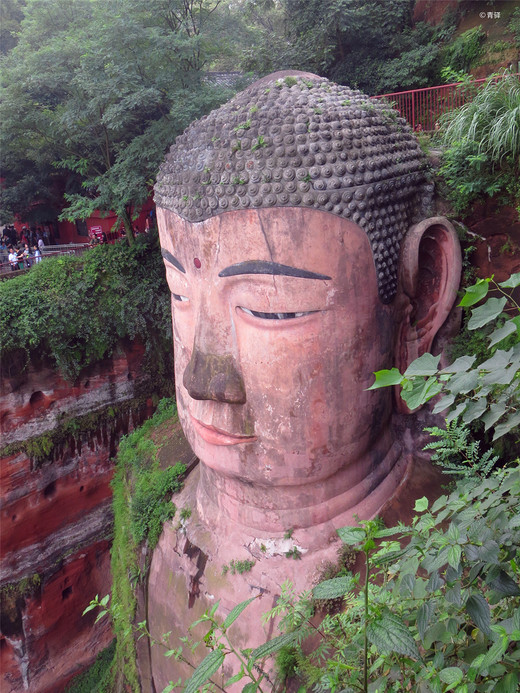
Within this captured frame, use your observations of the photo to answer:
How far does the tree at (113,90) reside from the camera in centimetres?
850

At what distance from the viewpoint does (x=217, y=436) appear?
134 inches

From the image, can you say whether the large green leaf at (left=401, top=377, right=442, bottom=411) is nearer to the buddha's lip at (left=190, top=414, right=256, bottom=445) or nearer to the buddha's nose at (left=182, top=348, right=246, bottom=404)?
the buddha's nose at (left=182, top=348, right=246, bottom=404)

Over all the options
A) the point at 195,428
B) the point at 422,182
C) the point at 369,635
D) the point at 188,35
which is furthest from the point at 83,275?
the point at 369,635

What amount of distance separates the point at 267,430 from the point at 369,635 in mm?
1758

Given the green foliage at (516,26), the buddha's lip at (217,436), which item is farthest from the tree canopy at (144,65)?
the buddha's lip at (217,436)

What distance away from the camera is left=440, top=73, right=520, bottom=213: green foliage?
3301 millimetres

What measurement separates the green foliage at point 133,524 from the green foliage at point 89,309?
344cm

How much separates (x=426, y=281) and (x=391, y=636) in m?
2.51

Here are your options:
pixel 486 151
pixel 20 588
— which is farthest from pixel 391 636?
pixel 20 588

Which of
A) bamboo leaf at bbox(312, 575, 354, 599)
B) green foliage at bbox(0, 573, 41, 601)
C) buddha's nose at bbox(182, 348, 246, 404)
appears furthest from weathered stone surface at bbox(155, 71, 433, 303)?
green foliage at bbox(0, 573, 41, 601)

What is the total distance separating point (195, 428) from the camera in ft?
11.8

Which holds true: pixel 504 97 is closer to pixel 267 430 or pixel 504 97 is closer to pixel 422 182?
pixel 422 182

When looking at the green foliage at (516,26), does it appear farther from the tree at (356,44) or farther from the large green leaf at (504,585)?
the large green leaf at (504,585)

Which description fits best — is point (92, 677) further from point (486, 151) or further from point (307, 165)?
point (486, 151)
